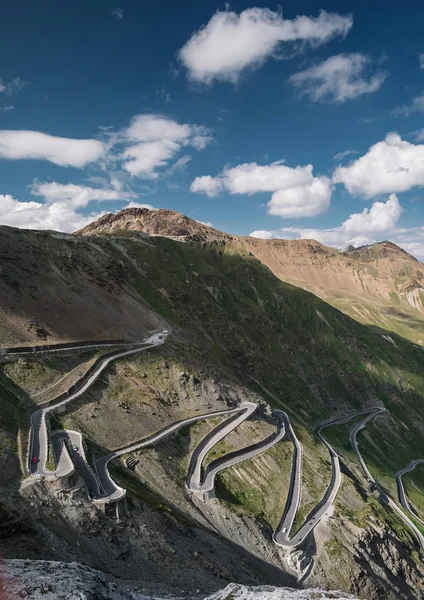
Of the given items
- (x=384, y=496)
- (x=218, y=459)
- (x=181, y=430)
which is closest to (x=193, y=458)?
(x=218, y=459)

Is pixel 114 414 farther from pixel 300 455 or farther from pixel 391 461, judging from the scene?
pixel 391 461

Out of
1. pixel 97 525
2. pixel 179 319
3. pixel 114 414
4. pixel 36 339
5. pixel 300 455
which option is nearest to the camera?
pixel 97 525

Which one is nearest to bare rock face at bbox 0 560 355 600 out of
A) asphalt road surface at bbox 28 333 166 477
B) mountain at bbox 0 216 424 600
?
mountain at bbox 0 216 424 600

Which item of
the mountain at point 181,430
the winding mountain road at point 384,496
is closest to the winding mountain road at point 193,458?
the winding mountain road at point 384,496

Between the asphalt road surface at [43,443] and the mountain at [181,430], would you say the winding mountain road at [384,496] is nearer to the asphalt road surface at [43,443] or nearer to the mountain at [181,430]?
the mountain at [181,430]

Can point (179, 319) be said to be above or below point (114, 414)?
above

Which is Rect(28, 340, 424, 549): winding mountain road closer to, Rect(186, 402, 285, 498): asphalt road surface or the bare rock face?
Rect(186, 402, 285, 498): asphalt road surface


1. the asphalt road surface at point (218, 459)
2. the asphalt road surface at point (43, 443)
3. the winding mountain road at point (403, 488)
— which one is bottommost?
the winding mountain road at point (403, 488)

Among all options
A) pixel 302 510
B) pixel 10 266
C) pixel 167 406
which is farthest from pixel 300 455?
pixel 10 266
